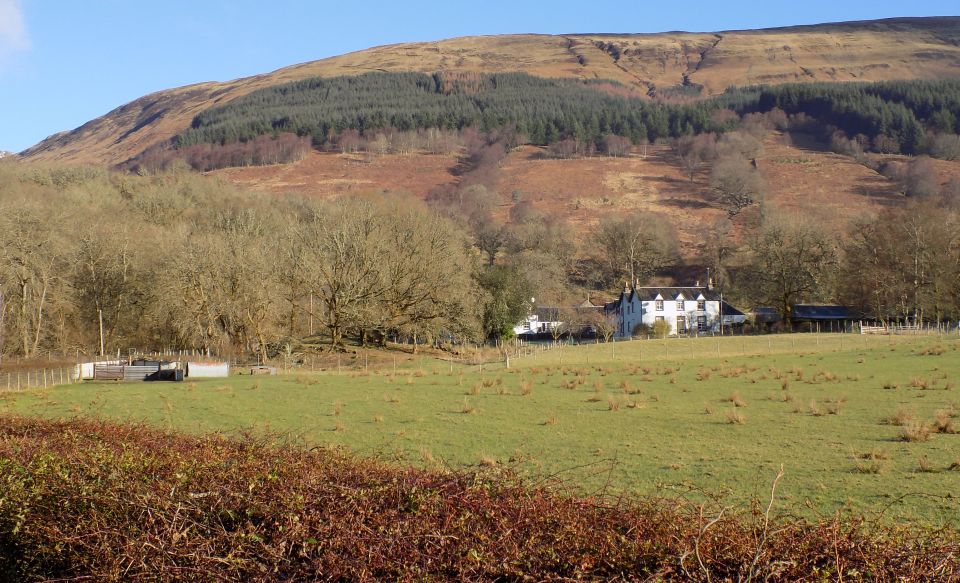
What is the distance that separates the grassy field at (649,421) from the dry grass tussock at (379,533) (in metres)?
1.49

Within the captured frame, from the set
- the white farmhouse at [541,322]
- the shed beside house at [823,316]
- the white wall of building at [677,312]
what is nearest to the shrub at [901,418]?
the shed beside house at [823,316]

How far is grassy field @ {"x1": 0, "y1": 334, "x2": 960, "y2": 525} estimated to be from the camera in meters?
12.7

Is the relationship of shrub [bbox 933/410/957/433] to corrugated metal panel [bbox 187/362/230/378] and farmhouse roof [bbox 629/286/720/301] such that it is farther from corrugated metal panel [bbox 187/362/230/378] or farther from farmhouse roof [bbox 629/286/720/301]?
farmhouse roof [bbox 629/286/720/301]

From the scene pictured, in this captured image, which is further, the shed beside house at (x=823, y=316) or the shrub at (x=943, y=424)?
the shed beside house at (x=823, y=316)

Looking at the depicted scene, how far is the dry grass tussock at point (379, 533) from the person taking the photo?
4629mm

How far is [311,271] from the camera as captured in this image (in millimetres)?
58812

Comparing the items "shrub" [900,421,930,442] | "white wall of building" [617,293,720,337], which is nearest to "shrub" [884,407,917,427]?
"shrub" [900,421,930,442]

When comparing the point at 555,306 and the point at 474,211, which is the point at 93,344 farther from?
the point at 474,211

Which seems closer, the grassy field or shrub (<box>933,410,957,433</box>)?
the grassy field

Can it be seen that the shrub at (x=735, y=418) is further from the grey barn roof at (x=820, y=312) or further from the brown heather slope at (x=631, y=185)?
the brown heather slope at (x=631, y=185)

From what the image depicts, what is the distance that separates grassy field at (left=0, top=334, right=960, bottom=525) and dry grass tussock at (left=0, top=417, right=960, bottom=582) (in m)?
1.49

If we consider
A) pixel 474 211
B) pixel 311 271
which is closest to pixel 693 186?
pixel 474 211

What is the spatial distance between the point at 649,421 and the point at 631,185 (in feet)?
545

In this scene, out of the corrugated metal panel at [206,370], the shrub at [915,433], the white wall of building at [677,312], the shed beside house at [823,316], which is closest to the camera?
the shrub at [915,433]
